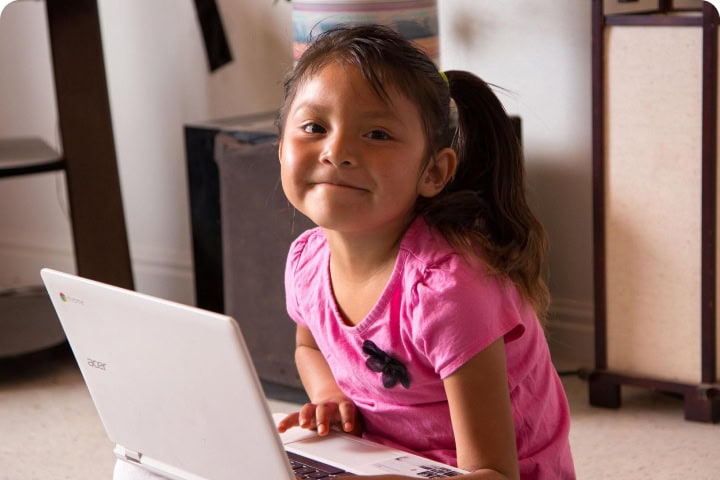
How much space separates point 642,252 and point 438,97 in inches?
32.5

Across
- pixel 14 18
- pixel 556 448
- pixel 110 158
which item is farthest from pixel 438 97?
pixel 14 18

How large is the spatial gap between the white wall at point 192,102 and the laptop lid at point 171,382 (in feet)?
3.23

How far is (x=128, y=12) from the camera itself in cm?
242

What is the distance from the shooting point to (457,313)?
1.00 meters

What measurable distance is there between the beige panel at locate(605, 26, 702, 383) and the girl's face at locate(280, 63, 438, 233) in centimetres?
77

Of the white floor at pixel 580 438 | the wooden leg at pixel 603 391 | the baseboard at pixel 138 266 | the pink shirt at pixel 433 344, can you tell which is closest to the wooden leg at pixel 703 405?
the white floor at pixel 580 438

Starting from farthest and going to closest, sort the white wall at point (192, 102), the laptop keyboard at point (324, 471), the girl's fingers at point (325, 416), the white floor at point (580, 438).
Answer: the white wall at point (192, 102), the white floor at point (580, 438), the girl's fingers at point (325, 416), the laptop keyboard at point (324, 471)

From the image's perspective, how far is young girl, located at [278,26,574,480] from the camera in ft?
3.29

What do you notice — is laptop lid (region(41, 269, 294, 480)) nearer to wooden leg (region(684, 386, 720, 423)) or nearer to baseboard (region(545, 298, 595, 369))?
wooden leg (region(684, 386, 720, 423))

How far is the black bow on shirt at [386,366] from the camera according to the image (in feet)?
3.52

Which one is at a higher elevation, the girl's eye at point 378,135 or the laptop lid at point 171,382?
the girl's eye at point 378,135

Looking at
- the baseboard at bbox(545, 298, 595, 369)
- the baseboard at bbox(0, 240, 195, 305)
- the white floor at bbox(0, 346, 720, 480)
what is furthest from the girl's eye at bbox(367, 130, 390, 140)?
the baseboard at bbox(0, 240, 195, 305)

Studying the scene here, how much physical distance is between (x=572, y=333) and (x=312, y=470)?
1.15 m

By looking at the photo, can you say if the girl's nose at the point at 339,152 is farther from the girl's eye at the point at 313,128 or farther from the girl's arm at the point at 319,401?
the girl's arm at the point at 319,401
